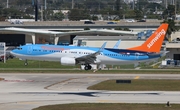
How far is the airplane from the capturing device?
82.3m

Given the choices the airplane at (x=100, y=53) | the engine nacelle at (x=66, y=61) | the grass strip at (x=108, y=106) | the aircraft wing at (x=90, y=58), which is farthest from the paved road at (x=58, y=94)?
the airplane at (x=100, y=53)

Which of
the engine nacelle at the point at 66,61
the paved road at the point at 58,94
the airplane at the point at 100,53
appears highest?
the airplane at the point at 100,53

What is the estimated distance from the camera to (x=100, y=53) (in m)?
84.0

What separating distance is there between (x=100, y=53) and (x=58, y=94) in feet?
99.0

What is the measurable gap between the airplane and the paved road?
36.8 feet

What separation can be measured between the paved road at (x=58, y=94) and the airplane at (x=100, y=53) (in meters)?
11.2

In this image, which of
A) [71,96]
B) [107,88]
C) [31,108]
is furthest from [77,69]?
[31,108]

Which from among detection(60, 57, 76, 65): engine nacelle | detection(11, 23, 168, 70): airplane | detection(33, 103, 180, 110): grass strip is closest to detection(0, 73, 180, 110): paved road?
detection(33, 103, 180, 110): grass strip

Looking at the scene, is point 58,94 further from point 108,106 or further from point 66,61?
point 66,61

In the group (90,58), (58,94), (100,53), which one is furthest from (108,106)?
(100,53)

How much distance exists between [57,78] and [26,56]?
1415 centimetres

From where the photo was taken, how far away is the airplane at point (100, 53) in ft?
270

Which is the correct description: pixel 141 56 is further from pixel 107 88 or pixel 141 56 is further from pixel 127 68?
pixel 107 88

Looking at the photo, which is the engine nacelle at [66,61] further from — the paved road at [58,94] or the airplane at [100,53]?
the paved road at [58,94]
